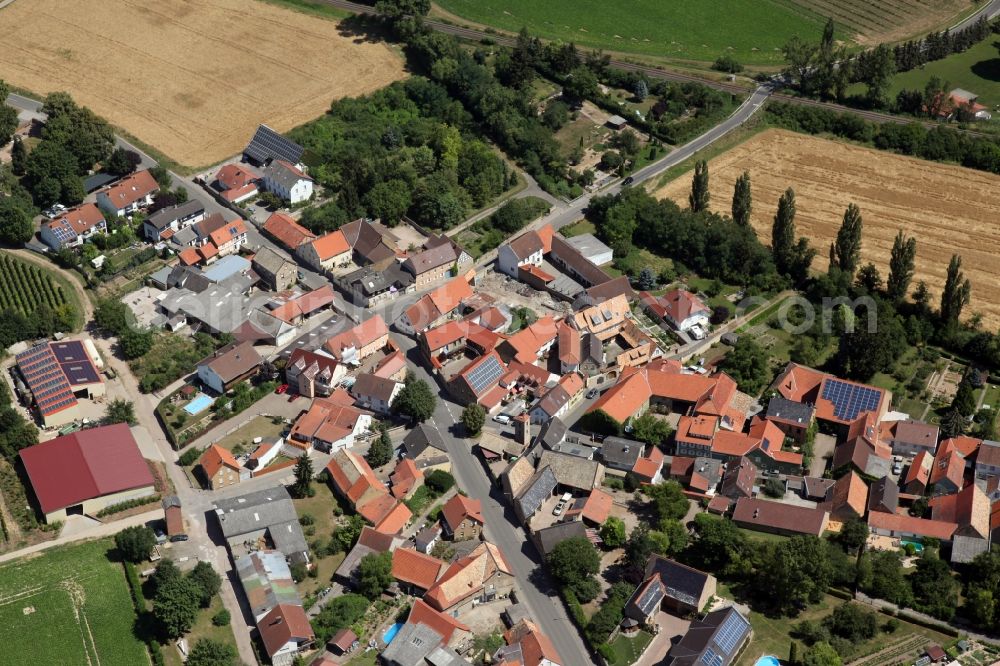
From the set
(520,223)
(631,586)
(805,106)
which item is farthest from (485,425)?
(805,106)

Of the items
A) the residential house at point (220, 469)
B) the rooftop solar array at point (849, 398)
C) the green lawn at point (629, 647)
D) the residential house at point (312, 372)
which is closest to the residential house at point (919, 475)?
the rooftop solar array at point (849, 398)

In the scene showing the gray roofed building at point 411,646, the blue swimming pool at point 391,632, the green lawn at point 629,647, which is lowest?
the blue swimming pool at point 391,632

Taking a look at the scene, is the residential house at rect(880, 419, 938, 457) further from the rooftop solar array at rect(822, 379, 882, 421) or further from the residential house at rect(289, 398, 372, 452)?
the residential house at rect(289, 398, 372, 452)

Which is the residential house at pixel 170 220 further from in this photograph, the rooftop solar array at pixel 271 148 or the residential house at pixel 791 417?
the residential house at pixel 791 417

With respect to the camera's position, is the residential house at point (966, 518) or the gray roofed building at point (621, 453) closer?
the residential house at point (966, 518)

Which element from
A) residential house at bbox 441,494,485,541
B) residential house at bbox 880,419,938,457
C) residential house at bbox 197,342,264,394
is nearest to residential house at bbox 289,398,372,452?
residential house at bbox 197,342,264,394

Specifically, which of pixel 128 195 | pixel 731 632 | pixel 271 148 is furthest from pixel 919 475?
pixel 128 195

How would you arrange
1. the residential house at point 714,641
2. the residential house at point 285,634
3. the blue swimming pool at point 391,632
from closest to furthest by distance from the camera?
the residential house at point 714,641, the residential house at point 285,634, the blue swimming pool at point 391,632
